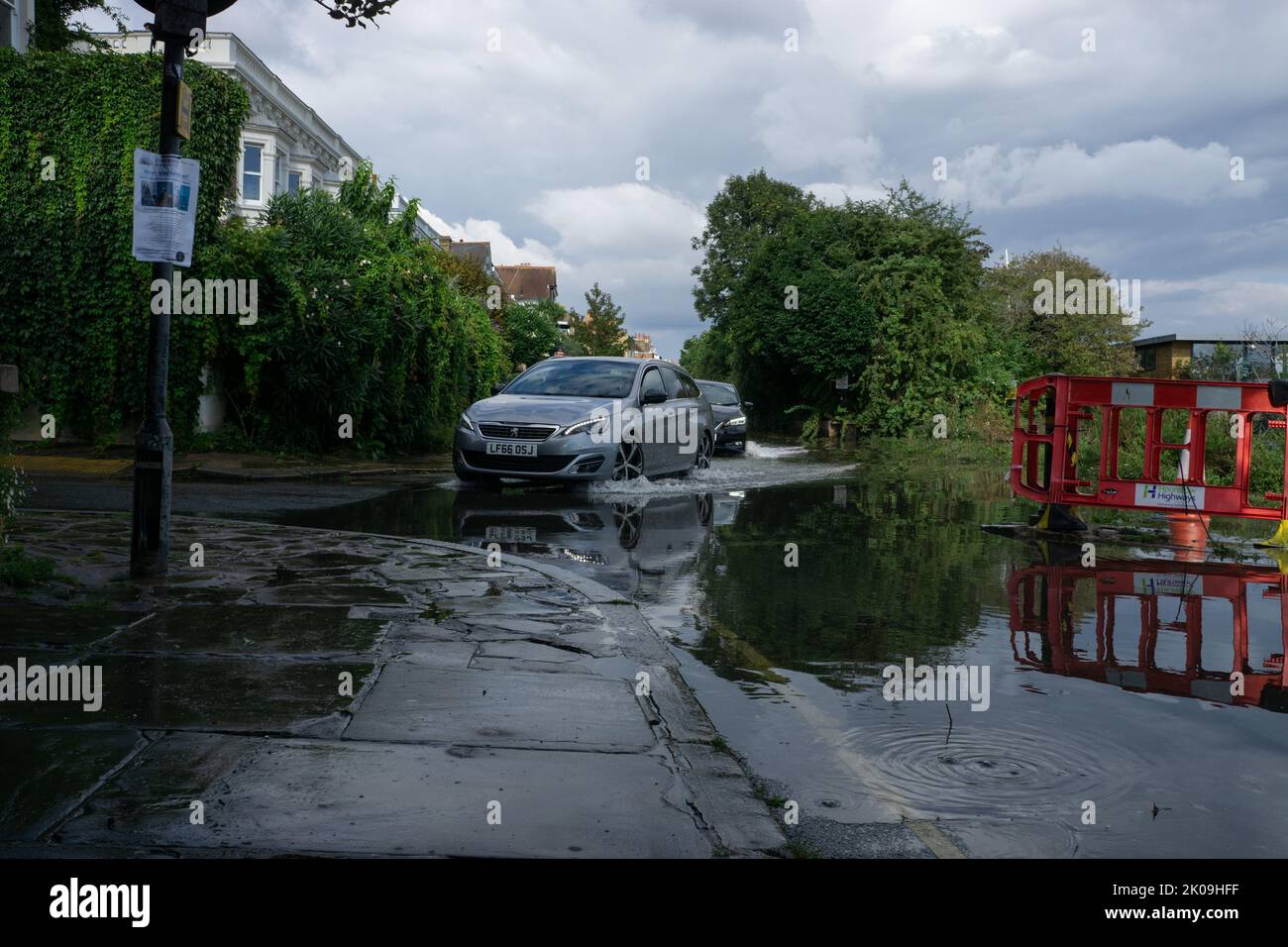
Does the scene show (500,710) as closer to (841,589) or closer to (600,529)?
(841,589)

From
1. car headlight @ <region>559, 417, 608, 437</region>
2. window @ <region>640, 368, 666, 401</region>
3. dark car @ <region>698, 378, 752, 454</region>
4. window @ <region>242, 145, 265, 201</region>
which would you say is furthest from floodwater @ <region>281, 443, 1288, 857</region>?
window @ <region>242, 145, 265, 201</region>

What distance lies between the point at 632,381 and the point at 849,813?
11.5 metres

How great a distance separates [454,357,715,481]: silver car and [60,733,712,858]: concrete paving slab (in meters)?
9.13

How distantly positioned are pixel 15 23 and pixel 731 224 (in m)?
59.3

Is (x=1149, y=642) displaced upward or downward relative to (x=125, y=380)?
downward

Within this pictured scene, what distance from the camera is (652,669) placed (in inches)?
215

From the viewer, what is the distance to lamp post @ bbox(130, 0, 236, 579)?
21.8ft

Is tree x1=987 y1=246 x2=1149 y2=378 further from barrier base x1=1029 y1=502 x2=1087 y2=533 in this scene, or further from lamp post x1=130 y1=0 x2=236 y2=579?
lamp post x1=130 y1=0 x2=236 y2=579

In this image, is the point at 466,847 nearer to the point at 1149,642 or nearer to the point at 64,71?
the point at 1149,642

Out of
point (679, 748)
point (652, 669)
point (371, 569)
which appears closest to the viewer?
point (679, 748)

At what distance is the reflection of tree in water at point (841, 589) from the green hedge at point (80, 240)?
9.47 m

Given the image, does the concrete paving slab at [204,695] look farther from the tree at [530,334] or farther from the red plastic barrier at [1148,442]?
the tree at [530,334]
